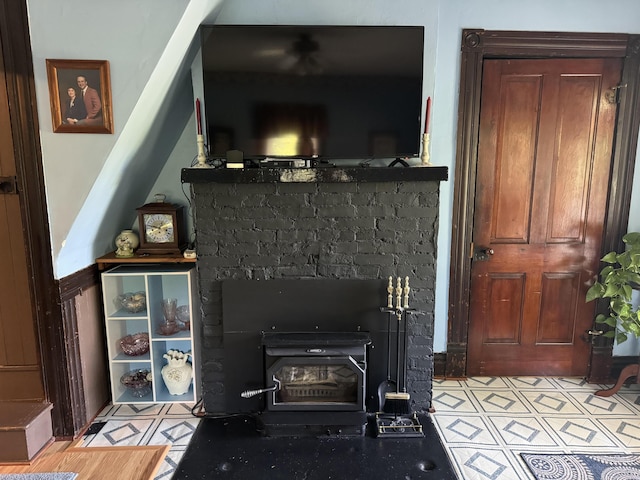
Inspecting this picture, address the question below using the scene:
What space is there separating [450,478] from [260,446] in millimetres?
886

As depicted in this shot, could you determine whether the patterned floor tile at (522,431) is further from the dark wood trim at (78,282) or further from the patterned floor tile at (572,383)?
the dark wood trim at (78,282)

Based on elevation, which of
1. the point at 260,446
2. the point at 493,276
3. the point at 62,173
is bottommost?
the point at 260,446

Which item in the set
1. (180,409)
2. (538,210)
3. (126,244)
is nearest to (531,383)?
(538,210)

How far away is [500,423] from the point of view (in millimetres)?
2340

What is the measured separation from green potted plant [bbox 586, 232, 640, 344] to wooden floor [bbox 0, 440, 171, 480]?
95.7 inches

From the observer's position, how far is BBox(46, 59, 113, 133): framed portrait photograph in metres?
1.92

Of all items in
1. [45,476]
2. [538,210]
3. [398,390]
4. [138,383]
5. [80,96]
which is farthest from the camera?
[538,210]

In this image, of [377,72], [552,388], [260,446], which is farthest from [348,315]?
[552,388]

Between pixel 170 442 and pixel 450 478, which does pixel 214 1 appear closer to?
pixel 170 442

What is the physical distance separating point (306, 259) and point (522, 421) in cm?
144

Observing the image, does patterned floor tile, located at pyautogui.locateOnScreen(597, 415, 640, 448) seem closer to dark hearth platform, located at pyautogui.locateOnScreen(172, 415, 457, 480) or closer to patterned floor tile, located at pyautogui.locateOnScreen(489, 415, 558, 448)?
patterned floor tile, located at pyautogui.locateOnScreen(489, 415, 558, 448)

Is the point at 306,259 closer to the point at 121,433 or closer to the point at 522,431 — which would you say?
the point at 121,433

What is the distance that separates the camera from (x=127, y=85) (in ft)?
6.45

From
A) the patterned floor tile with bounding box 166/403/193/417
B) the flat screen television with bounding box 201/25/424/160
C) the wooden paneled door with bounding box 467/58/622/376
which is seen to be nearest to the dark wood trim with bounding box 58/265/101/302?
the patterned floor tile with bounding box 166/403/193/417
